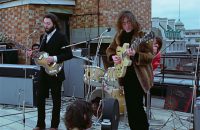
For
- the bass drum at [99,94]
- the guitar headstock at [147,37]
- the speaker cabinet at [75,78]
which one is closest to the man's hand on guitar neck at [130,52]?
the guitar headstock at [147,37]

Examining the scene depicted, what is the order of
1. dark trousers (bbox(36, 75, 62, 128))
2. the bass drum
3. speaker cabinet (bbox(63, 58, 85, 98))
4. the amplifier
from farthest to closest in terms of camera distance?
speaker cabinet (bbox(63, 58, 85, 98)), the amplifier, the bass drum, dark trousers (bbox(36, 75, 62, 128))

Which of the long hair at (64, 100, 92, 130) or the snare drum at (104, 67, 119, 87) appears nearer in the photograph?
the long hair at (64, 100, 92, 130)

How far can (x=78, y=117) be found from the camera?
2023 millimetres

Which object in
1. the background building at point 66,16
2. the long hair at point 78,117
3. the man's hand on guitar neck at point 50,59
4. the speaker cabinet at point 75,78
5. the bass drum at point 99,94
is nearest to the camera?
the long hair at point 78,117

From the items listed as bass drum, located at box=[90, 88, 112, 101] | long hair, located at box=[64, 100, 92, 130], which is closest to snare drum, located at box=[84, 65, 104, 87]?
bass drum, located at box=[90, 88, 112, 101]

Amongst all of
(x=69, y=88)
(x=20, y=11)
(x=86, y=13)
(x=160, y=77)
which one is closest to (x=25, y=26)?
(x=20, y=11)

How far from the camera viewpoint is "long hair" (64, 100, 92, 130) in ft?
6.63

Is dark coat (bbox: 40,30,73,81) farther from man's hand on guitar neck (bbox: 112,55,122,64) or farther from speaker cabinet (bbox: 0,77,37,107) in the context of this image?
speaker cabinet (bbox: 0,77,37,107)

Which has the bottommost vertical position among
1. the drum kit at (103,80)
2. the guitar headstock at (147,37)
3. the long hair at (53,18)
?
the drum kit at (103,80)

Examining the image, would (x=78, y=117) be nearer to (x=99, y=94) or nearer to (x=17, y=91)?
(x=99, y=94)

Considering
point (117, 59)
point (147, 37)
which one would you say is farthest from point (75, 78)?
point (147, 37)

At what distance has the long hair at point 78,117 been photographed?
2021 mm

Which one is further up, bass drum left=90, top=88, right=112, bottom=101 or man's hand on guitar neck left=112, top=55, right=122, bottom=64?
man's hand on guitar neck left=112, top=55, right=122, bottom=64

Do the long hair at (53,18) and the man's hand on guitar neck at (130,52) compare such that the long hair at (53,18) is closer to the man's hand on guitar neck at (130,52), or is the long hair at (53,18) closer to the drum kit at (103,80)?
the drum kit at (103,80)
